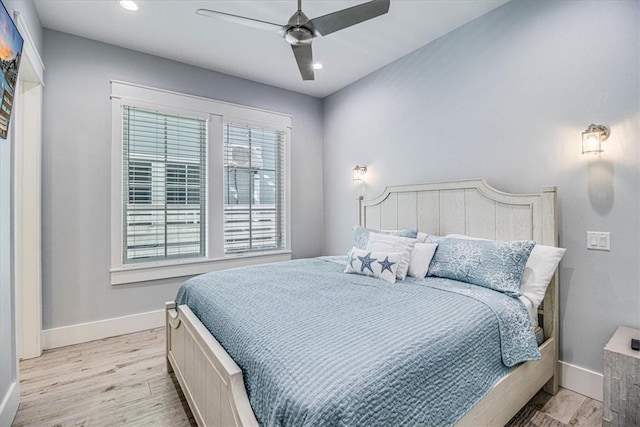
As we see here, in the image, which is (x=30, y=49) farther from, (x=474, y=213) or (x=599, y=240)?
(x=599, y=240)

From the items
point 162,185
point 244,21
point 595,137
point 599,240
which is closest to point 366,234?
point 599,240

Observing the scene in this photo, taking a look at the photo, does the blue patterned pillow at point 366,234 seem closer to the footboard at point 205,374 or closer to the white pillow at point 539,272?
the white pillow at point 539,272

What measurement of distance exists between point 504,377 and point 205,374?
1.56 m

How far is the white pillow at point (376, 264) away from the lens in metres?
2.31

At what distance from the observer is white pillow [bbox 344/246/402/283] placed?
7.57 ft

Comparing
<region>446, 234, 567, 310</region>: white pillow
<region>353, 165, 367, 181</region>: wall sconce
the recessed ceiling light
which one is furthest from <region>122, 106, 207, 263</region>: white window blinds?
<region>446, 234, 567, 310</region>: white pillow

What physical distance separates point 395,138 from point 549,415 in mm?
2677

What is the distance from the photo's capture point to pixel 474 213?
2621 mm

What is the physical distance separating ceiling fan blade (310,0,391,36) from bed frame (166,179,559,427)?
158 centimetres

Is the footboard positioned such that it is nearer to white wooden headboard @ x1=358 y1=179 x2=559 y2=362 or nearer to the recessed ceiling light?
white wooden headboard @ x1=358 y1=179 x2=559 y2=362

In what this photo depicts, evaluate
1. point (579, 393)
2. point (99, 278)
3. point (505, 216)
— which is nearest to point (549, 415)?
point (579, 393)

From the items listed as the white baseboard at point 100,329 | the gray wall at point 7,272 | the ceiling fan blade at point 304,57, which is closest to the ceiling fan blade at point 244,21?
the ceiling fan blade at point 304,57

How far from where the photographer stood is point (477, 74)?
8.88 ft

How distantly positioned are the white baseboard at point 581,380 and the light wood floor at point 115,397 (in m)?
0.05
